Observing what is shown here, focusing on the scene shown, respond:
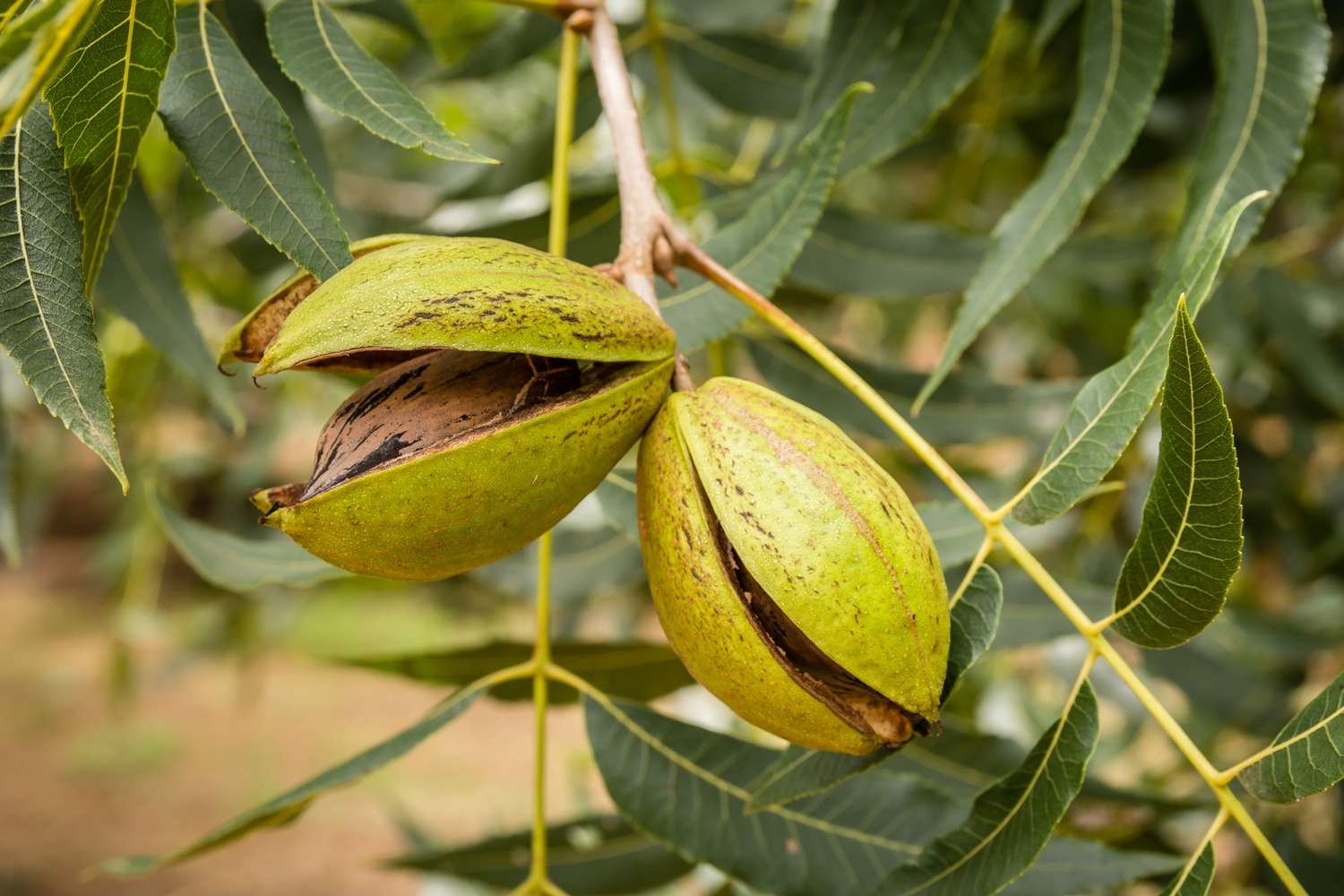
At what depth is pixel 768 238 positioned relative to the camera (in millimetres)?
1351

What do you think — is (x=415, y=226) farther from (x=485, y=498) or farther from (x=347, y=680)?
(x=347, y=680)

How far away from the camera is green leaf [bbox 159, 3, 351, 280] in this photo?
1.08m

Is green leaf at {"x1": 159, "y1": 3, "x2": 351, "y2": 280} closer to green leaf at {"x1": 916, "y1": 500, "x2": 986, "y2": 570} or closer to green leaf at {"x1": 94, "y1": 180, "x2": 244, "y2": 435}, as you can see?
green leaf at {"x1": 94, "y1": 180, "x2": 244, "y2": 435}

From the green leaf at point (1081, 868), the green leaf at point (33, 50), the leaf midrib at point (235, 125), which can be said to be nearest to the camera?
the green leaf at point (33, 50)

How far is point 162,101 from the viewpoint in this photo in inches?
46.1

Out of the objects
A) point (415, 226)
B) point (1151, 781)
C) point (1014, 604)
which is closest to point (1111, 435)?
point (1014, 604)

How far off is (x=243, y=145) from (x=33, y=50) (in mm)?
286

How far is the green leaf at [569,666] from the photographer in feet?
5.38

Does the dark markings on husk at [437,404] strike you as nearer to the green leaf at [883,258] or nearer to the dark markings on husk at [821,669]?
the dark markings on husk at [821,669]

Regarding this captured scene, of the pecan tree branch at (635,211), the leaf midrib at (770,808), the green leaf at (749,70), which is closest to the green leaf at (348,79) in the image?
the pecan tree branch at (635,211)

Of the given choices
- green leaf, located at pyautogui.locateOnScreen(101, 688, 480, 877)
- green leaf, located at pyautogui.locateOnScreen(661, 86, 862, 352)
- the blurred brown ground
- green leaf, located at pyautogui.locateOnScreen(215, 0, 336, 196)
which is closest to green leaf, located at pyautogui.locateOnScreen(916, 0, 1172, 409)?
green leaf, located at pyautogui.locateOnScreen(661, 86, 862, 352)

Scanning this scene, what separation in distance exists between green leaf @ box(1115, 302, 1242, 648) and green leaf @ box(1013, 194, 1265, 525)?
0.24 ft

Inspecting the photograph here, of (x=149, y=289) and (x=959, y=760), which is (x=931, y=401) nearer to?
(x=959, y=760)

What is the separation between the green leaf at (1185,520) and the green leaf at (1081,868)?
334 mm
